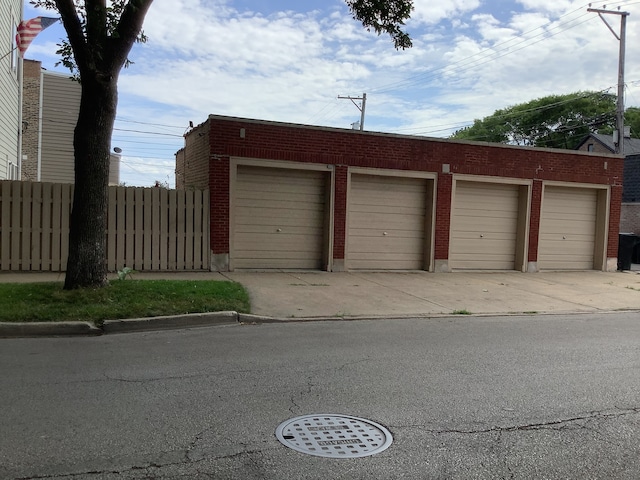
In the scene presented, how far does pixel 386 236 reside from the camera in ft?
49.2

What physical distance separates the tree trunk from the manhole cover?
5678 millimetres

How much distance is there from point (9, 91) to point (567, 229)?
18.3 metres

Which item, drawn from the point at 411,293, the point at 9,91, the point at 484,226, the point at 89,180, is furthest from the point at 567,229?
the point at 9,91

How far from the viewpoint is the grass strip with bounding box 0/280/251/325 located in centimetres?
750

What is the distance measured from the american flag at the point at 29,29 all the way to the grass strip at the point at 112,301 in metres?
8.78

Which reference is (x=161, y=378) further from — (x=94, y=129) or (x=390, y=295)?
(x=390, y=295)

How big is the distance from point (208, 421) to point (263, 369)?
1.54m

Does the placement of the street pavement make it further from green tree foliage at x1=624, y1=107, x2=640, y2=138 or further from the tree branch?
green tree foliage at x1=624, y1=107, x2=640, y2=138

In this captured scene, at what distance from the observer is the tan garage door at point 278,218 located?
1352 centimetres

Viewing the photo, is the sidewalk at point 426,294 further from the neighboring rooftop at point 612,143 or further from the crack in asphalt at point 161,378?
the neighboring rooftop at point 612,143

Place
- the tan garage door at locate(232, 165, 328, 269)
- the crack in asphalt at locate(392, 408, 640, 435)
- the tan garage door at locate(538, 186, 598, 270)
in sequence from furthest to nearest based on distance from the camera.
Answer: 1. the tan garage door at locate(538, 186, 598, 270)
2. the tan garage door at locate(232, 165, 328, 269)
3. the crack in asphalt at locate(392, 408, 640, 435)

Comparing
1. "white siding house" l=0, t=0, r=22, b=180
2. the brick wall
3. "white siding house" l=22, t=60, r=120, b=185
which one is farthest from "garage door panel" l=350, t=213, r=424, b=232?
the brick wall

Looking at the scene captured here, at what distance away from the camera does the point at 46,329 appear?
23.2 ft

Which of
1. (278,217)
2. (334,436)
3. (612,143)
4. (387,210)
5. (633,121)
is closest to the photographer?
(334,436)
